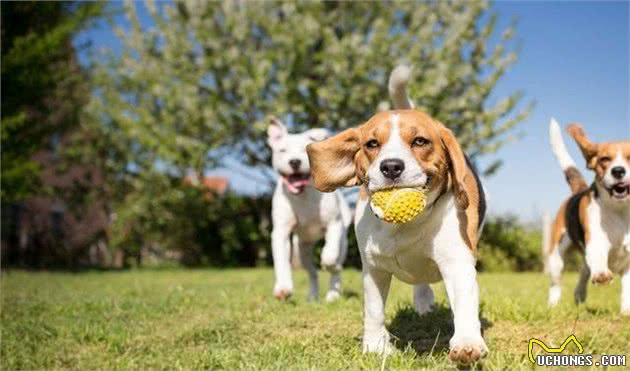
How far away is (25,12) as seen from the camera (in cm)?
1758

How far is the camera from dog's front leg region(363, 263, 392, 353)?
3879mm

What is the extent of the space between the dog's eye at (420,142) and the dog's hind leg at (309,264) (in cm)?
411

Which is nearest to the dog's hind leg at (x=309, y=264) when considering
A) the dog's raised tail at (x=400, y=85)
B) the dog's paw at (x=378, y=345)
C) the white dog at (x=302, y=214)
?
the white dog at (x=302, y=214)

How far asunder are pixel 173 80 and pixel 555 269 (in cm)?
1539

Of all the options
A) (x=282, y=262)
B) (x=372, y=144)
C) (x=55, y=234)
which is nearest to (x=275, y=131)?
(x=282, y=262)

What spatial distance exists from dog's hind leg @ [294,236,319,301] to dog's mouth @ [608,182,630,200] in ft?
10.7

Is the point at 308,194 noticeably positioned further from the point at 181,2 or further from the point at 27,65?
the point at 181,2

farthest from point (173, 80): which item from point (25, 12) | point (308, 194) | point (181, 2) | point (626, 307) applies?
point (626, 307)

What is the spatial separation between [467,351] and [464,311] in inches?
11.3

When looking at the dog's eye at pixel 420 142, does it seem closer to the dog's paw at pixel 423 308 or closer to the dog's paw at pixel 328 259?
the dog's paw at pixel 423 308

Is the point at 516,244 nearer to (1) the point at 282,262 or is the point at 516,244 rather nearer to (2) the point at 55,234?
(1) the point at 282,262

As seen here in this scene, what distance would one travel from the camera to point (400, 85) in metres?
4.74

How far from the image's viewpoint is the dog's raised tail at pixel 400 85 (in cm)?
465

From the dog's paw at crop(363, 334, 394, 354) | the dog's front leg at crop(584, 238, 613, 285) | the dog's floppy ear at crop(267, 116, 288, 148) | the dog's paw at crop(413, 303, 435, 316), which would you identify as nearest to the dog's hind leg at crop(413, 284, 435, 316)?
the dog's paw at crop(413, 303, 435, 316)
